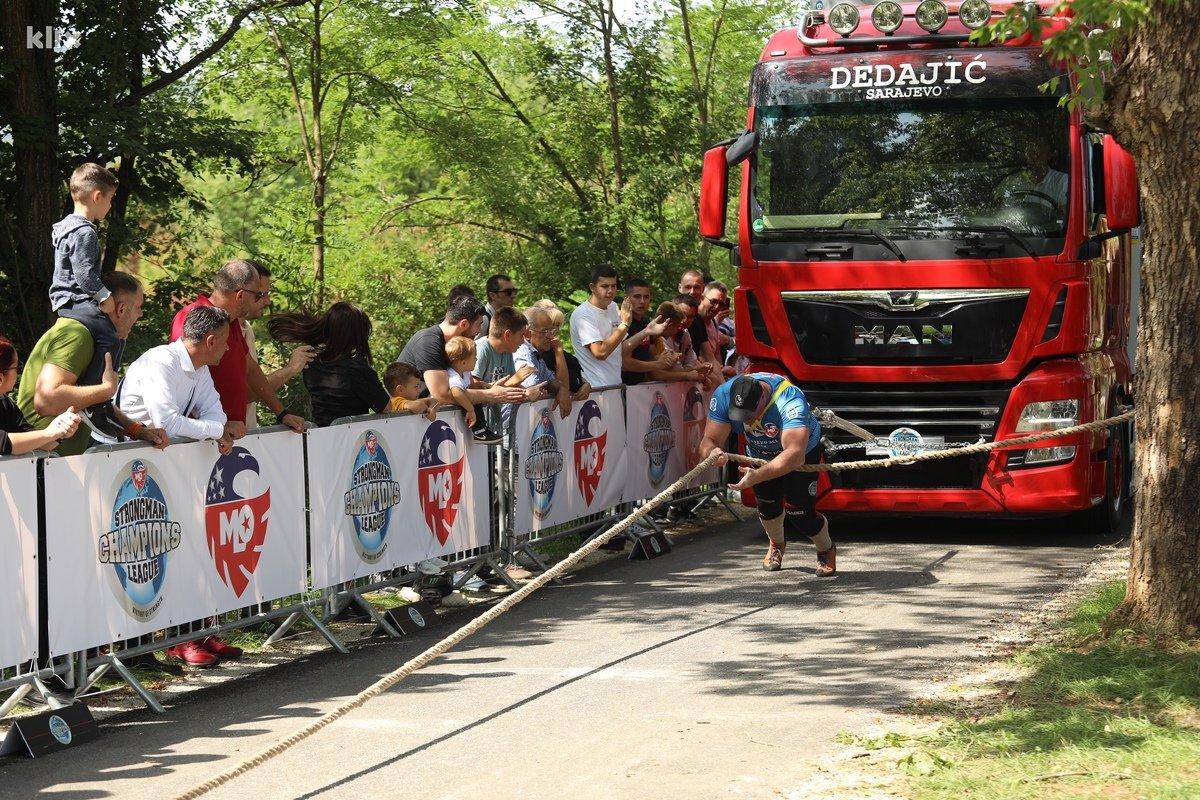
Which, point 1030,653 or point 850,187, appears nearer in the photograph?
point 1030,653

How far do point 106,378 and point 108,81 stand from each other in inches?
310

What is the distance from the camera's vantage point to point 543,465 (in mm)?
10930

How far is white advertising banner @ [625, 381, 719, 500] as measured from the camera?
12555 millimetres

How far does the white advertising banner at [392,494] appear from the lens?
8.48m

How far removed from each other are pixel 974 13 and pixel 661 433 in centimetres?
446

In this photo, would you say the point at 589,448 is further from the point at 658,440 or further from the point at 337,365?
the point at 337,365

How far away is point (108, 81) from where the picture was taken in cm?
1419

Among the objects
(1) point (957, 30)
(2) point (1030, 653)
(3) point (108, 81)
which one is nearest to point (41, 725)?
(2) point (1030, 653)

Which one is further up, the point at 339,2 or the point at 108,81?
the point at 339,2

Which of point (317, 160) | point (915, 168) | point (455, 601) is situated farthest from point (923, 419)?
point (317, 160)

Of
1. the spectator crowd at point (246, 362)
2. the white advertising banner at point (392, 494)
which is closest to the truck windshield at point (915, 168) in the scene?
the spectator crowd at point (246, 362)

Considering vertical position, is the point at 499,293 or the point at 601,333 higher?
the point at 499,293

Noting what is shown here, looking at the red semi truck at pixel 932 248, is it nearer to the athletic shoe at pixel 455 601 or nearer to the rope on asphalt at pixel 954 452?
the rope on asphalt at pixel 954 452

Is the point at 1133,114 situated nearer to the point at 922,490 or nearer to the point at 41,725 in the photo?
the point at 922,490
